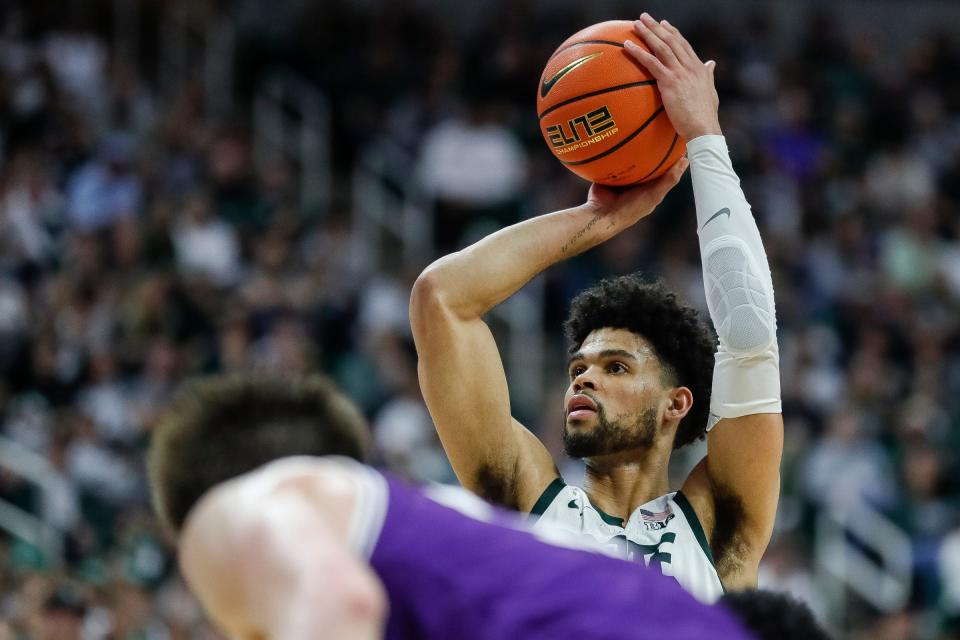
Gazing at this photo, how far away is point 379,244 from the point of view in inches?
512

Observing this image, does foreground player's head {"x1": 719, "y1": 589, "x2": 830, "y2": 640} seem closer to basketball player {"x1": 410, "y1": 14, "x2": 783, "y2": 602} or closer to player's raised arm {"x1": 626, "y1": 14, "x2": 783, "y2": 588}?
basketball player {"x1": 410, "y1": 14, "x2": 783, "y2": 602}

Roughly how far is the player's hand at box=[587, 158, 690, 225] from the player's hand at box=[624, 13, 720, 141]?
0.18 meters

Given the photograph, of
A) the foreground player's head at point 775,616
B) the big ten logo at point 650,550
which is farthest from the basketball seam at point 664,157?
the foreground player's head at point 775,616

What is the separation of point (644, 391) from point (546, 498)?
46 centimetres

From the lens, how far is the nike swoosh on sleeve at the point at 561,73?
163 inches

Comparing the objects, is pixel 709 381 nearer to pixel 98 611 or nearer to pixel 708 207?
pixel 708 207

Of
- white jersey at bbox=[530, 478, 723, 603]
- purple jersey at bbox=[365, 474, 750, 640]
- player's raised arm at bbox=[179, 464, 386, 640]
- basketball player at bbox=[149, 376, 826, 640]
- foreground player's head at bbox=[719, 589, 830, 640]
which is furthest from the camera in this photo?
white jersey at bbox=[530, 478, 723, 603]

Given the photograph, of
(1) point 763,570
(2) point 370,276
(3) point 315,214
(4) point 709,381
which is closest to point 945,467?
(1) point 763,570

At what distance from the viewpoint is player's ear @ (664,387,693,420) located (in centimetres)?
420

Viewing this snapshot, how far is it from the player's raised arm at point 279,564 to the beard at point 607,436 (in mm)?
1916

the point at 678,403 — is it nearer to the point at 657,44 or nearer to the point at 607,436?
the point at 607,436

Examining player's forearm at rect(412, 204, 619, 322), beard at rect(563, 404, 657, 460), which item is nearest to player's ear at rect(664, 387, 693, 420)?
beard at rect(563, 404, 657, 460)

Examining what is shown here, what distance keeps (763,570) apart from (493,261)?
630cm

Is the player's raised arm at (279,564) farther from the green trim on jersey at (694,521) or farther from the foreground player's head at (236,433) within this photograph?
the green trim on jersey at (694,521)
